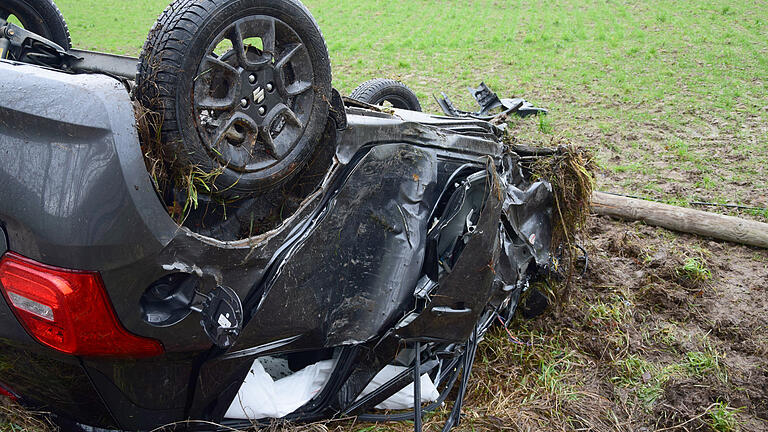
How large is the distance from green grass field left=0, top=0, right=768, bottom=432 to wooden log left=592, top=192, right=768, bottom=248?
0.09 meters

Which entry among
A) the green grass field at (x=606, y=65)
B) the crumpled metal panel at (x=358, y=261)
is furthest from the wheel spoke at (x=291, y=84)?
the green grass field at (x=606, y=65)

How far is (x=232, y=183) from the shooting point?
1855 mm

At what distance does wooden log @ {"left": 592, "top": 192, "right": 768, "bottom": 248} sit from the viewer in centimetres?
457

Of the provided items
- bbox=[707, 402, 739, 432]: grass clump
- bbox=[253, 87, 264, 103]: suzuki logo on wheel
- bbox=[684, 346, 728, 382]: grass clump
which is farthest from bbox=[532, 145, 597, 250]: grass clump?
bbox=[253, 87, 264, 103]: suzuki logo on wheel

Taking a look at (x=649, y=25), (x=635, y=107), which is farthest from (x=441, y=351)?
(x=649, y=25)

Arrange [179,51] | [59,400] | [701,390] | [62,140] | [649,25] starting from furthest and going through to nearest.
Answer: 1. [649,25]
2. [701,390]
3. [59,400]
4. [179,51]
5. [62,140]

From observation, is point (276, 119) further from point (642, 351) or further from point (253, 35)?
point (642, 351)

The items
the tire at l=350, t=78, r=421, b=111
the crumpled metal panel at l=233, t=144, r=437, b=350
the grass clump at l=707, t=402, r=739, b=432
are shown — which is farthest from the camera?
the tire at l=350, t=78, r=421, b=111

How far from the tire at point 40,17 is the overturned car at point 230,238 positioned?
36 cm

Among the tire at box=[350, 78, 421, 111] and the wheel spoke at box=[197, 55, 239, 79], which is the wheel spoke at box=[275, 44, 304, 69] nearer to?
the wheel spoke at box=[197, 55, 239, 79]

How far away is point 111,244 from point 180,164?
32 cm

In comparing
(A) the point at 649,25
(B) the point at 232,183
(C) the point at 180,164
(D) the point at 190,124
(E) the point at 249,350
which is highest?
(D) the point at 190,124

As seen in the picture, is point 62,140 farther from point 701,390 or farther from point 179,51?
point 701,390

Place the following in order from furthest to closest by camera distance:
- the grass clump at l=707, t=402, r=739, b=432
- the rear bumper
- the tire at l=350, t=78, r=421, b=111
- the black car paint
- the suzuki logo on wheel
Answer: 1. the tire at l=350, t=78, r=421, b=111
2. the grass clump at l=707, t=402, r=739, b=432
3. the suzuki logo on wheel
4. the rear bumper
5. the black car paint
